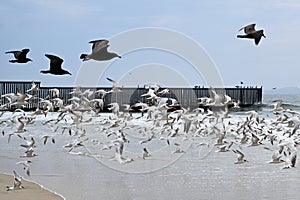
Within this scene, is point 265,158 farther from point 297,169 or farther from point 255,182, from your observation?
point 255,182

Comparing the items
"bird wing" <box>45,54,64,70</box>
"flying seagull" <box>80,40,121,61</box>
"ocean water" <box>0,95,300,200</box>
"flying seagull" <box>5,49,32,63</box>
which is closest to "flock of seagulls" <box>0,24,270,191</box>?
"flying seagull" <box>5,49,32,63</box>

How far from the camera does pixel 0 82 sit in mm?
42125

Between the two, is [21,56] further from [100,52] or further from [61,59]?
[100,52]

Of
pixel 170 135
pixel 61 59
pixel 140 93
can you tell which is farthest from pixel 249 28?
pixel 140 93

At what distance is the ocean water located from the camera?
36.7 ft

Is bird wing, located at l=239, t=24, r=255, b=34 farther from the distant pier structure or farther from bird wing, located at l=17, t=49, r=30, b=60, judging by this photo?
the distant pier structure

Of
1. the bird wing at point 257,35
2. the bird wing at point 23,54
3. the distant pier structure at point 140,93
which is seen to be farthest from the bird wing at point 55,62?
the distant pier structure at point 140,93

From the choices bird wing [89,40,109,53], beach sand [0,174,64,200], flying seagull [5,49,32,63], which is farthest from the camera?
flying seagull [5,49,32,63]

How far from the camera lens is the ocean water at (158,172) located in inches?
440

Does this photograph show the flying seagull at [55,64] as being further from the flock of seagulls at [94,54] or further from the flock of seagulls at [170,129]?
the flock of seagulls at [170,129]

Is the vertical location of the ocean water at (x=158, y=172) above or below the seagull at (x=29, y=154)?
below

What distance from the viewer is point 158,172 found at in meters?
13.6

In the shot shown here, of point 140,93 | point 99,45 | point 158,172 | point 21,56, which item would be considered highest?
point 99,45

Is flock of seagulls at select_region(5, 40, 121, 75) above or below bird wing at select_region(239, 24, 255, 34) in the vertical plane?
below
